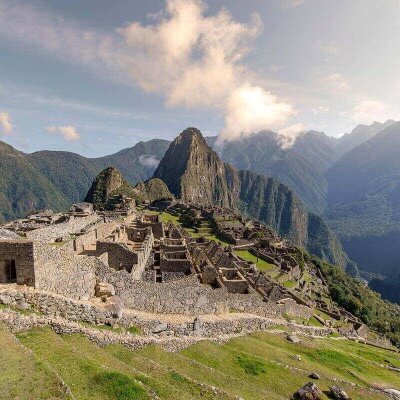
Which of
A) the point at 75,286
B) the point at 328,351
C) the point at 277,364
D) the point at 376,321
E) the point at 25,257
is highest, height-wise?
the point at 25,257

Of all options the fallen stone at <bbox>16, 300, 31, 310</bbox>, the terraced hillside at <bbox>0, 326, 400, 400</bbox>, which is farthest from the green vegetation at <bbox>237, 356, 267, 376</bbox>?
the fallen stone at <bbox>16, 300, 31, 310</bbox>

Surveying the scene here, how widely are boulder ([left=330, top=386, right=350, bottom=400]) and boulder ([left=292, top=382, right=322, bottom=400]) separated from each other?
1.18 m

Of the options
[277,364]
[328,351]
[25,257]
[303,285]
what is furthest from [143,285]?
[303,285]

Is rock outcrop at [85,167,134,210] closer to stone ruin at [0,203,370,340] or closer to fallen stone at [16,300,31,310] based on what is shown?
stone ruin at [0,203,370,340]

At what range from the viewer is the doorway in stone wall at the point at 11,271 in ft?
53.2

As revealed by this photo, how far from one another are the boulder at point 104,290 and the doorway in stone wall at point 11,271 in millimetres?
5009

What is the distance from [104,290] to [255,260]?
53593 millimetres

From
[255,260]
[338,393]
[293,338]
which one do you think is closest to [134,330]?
[338,393]

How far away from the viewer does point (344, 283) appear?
333ft

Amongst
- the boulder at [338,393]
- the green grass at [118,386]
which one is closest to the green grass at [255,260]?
the boulder at [338,393]

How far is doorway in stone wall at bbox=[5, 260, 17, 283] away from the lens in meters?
16.2

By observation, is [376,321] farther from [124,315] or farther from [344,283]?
[124,315]

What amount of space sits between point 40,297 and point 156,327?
6953 millimetres

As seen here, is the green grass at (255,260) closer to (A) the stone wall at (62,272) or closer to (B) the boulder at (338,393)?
(B) the boulder at (338,393)
